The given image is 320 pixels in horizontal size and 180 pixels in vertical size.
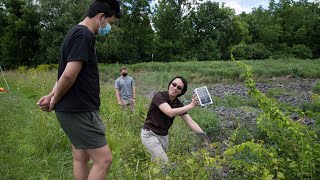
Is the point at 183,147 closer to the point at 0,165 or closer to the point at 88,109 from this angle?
the point at 0,165

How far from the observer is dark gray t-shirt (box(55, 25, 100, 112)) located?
2.55m

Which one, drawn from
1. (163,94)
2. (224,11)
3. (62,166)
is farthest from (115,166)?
(224,11)

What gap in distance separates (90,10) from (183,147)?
3627 mm

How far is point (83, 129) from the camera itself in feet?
8.87

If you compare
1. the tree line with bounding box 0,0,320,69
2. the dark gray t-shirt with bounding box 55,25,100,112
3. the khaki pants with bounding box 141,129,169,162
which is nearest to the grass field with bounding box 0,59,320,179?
the khaki pants with bounding box 141,129,169,162

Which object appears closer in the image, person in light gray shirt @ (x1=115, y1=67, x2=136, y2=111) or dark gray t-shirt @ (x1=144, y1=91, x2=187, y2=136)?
dark gray t-shirt @ (x1=144, y1=91, x2=187, y2=136)

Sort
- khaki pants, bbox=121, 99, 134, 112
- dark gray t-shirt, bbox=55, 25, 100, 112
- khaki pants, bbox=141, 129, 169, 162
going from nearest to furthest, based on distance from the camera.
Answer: dark gray t-shirt, bbox=55, 25, 100, 112, khaki pants, bbox=141, 129, 169, 162, khaki pants, bbox=121, 99, 134, 112

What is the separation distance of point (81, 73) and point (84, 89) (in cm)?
13

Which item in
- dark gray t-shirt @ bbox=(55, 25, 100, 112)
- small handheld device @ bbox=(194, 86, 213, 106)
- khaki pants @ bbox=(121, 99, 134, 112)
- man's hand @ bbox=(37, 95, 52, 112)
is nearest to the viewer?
dark gray t-shirt @ bbox=(55, 25, 100, 112)

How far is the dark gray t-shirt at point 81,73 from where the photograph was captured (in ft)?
8.38

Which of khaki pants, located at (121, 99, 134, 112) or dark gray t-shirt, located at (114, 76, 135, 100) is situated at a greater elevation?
dark gray t-shirt, located at (114, 76, 135, 100)

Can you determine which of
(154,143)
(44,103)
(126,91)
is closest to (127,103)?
(126,91)

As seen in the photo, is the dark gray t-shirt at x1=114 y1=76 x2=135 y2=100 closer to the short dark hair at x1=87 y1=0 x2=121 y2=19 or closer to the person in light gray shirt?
the person in light gray shirt

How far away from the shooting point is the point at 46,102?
282cm
